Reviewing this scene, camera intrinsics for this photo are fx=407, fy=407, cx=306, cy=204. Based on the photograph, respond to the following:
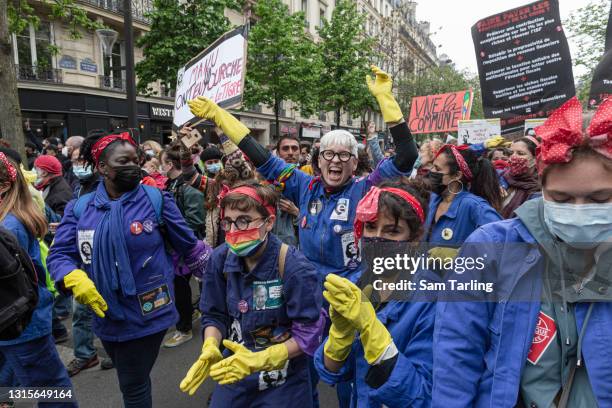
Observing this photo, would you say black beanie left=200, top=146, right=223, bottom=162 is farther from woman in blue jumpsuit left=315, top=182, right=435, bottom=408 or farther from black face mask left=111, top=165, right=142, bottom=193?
woman in blue jumpsuit left=315, top=182, right=435, bottom=408

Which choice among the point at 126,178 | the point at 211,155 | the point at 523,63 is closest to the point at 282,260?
the point at 126,178

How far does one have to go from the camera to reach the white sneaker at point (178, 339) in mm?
4355

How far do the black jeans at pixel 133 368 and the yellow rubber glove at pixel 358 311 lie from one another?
1644mm

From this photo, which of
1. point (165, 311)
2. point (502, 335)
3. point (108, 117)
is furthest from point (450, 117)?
point (108, 117)

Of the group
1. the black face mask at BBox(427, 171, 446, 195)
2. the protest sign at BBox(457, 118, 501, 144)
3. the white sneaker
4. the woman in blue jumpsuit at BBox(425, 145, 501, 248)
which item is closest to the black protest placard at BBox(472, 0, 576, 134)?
the woman in blue jumpsuit at BBox(425, 145, 501, 248)

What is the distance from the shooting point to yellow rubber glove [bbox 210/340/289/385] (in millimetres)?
1790

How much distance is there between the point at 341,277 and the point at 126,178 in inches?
59.7

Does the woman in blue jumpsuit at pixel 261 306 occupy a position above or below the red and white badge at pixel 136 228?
below

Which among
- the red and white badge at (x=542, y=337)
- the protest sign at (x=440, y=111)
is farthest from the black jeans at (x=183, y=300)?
the protest sign at (x=440, y=111)

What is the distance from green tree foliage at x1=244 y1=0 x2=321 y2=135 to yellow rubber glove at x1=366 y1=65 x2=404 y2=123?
1341 cm

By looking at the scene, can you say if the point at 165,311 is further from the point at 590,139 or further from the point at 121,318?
the point at 590,139

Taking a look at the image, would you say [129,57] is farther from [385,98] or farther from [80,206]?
[385,98]

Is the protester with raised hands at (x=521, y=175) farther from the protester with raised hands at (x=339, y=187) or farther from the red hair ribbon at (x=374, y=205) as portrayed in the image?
the red hair ribbon at (x=374, y=205)

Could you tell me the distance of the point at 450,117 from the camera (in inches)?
357
